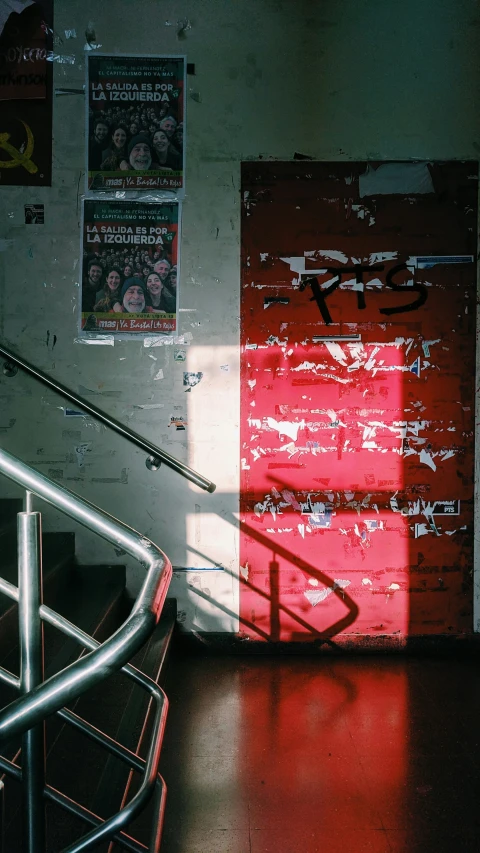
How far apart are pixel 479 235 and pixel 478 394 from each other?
2.61ft

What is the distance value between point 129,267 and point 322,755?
2283mm

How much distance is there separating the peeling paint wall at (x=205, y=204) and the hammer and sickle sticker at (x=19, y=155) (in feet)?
0.38

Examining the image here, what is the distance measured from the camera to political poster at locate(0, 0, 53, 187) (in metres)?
2.76

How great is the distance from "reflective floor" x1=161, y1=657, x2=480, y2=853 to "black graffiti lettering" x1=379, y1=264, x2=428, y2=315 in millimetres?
1753

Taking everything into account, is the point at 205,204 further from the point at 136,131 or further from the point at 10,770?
the point at 10,770

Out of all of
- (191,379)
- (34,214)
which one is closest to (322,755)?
(191,379)

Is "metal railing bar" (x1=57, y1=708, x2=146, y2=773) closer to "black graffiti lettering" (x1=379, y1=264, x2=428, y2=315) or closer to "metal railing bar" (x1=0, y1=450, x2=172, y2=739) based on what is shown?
"metal railing bar" (x1=0, y1=450, x2=172, y2=739)

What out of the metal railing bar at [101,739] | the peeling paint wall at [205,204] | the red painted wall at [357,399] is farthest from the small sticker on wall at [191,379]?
the metal railing bar at [101,739]

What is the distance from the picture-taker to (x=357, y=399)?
289 centimetres

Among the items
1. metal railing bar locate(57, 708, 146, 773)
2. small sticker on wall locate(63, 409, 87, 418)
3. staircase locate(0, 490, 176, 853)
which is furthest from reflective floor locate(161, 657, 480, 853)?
small sticker on wall locate(63, 409, 87, 418)

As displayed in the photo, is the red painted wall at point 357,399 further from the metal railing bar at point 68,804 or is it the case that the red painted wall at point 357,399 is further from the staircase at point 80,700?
the metal railing bar at point 68,804

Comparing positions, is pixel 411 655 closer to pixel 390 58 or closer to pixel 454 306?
pixel 454 306

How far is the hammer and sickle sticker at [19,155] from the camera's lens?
2797 mm

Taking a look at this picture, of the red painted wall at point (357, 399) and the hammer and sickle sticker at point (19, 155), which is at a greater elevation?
the hammer and sickle sticker at point (19, 155)
